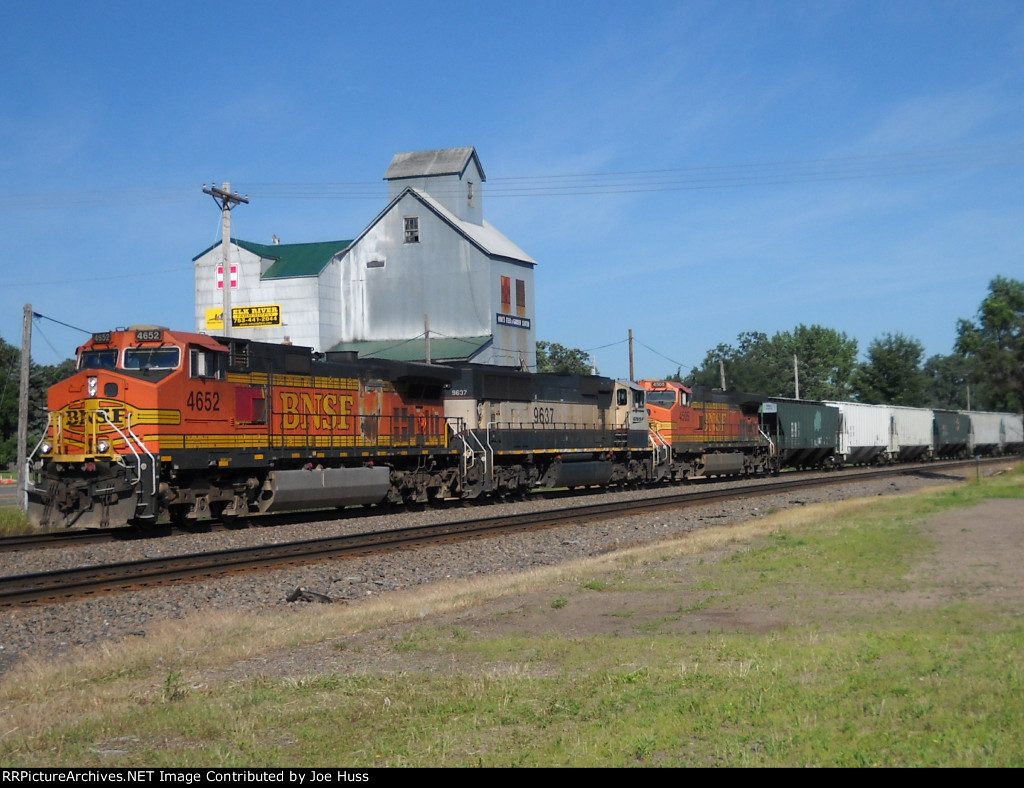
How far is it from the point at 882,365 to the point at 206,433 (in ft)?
297

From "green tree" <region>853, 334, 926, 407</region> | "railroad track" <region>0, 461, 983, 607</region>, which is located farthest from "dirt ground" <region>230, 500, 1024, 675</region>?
"green tree" <region>853, 334, 926, 407</region>

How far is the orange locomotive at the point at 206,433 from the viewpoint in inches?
727

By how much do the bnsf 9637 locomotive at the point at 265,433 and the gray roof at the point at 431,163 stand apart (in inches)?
1104

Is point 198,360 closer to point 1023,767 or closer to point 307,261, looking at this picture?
point 1023,767

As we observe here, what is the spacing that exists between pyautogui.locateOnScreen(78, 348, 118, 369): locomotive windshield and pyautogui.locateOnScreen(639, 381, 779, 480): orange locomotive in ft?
73.3

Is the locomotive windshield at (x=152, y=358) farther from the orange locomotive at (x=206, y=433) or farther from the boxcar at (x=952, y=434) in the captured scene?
the boxcar at (x=952, y=434)

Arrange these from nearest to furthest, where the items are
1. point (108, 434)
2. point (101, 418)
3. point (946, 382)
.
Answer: point (108, 434) → point (101, 418) → point (946, 382)

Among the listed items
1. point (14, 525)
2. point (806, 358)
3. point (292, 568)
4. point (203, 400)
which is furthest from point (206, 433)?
point (806, 358)

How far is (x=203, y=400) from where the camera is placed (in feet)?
65.1

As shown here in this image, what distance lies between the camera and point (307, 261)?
5672 centimetres

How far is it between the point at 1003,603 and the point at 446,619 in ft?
18.9

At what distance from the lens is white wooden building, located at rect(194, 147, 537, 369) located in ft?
173

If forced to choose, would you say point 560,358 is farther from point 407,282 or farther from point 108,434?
point 108,434

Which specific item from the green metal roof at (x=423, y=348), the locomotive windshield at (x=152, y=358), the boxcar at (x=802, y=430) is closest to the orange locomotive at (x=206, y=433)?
the locomotive windshield at (x=152, y=358)
